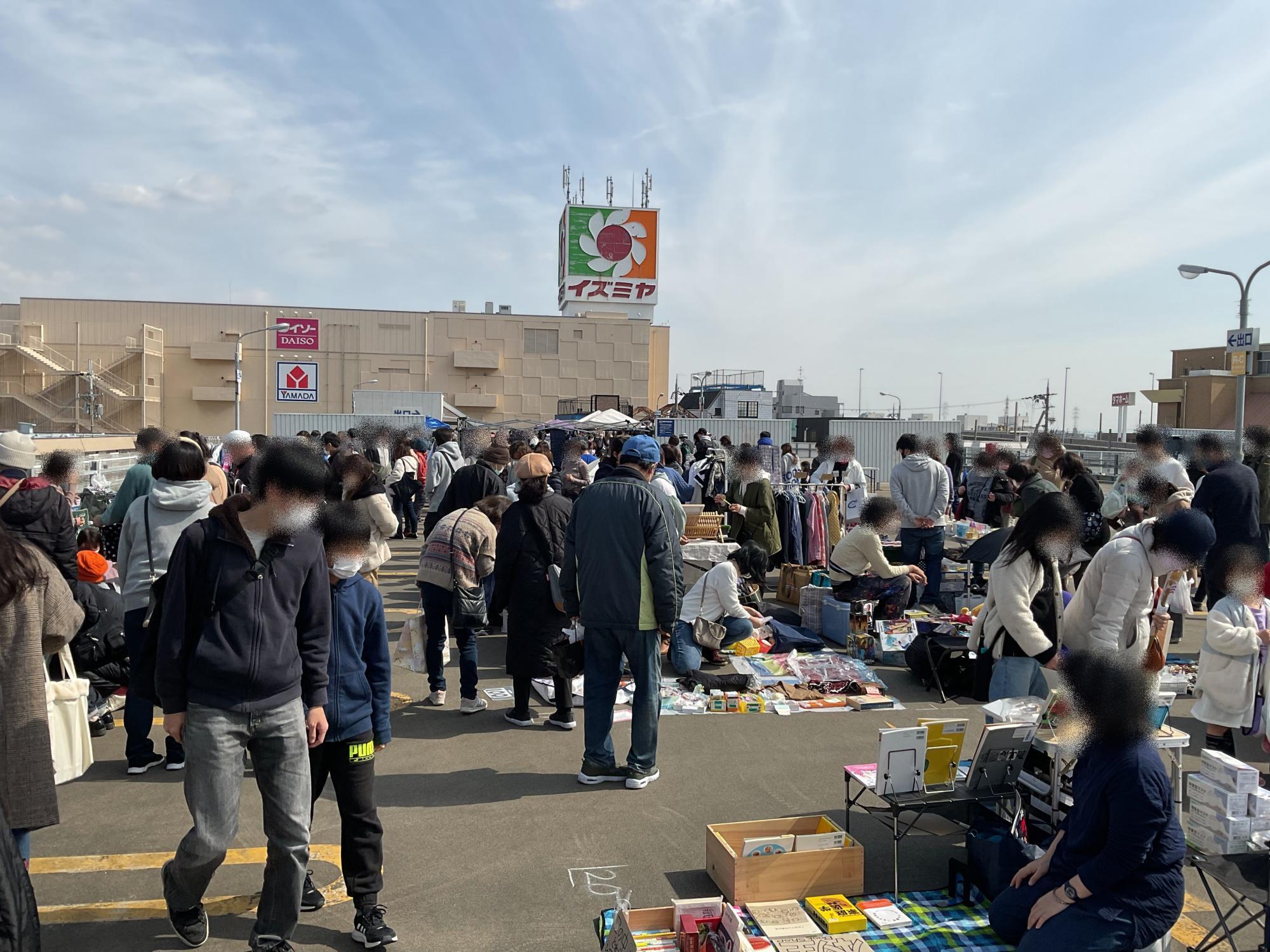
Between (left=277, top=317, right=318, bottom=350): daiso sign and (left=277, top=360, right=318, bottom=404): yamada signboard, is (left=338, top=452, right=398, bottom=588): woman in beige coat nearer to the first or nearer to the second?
(left=277, top=360, right=318, bottom=404): yamada signboard

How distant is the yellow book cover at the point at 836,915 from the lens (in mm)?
3594

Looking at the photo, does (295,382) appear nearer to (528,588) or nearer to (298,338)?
(528,588)

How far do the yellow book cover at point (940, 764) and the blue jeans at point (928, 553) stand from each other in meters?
6.10

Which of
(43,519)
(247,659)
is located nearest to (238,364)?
(43,519)

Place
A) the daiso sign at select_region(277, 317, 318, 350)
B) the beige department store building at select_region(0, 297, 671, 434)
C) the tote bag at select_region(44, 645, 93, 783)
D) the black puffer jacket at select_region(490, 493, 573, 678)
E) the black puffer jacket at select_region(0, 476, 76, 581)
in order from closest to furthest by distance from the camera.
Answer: the tote bag at select_region(44, 645, 93, 783)
the black puffer jacket at select_region(0, 476, 76, 581)
the black puffer jacket at select_region(490, 493, 573, 678)
the daiso sign at select_region(277, 317, 318, 350)
the beige department store building at select_region(0, 297, 671, 434)

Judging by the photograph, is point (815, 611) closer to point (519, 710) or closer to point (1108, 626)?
point (519, 710)

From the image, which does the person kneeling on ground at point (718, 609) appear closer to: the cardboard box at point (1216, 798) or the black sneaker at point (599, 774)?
the black sneaker at point (599, 774)

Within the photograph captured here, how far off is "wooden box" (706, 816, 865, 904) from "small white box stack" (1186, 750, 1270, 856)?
143 centimetres

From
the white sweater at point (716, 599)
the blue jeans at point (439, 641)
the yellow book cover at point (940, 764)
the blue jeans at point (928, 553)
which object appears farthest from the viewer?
the blue jeans at point (928, 553)

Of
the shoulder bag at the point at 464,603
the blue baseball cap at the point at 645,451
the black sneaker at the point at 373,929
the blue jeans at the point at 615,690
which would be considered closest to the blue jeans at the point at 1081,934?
the blue jeans at the point at 615,690

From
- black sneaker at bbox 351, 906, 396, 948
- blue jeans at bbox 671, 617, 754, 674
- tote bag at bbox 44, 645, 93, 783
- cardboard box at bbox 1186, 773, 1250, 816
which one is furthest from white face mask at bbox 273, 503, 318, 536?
blue jeans at bbox 671, 617, 754, 674

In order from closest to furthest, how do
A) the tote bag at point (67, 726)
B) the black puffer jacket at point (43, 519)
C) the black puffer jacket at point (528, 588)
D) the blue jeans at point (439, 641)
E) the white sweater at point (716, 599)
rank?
the tote bag at point (67, 726) < the black puffer jacket at point (43, 519) < the black puffer jacket at point (528, 588) < the blue jeans at point (439, 641) < the white sweater at point (716, 599)

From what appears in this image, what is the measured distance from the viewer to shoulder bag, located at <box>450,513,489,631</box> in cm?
617

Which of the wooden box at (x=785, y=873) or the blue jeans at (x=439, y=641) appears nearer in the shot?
the wooden box at (x=785, y=873)
